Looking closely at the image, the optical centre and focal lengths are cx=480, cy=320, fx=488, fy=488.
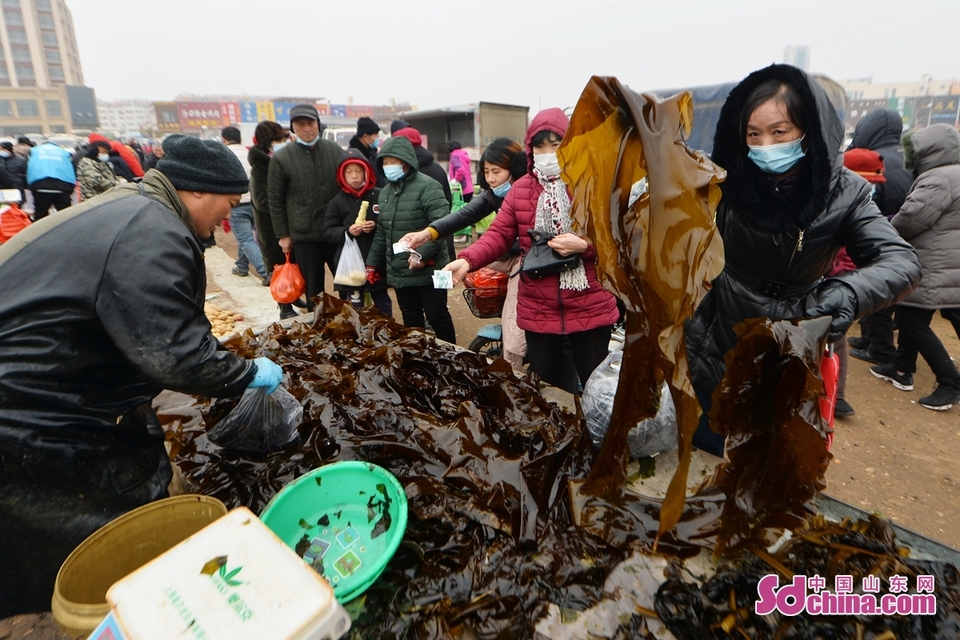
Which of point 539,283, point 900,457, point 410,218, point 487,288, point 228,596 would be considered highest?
point 410,218

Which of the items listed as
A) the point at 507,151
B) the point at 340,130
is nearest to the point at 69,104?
the point at 340,130

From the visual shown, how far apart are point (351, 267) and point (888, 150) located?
5.27 m

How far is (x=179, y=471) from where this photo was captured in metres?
1.96

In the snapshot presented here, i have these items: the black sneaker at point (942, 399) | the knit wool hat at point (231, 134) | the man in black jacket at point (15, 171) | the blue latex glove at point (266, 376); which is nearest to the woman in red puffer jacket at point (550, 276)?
the blue latex glove at point (266, 376)

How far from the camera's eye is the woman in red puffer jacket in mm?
2752

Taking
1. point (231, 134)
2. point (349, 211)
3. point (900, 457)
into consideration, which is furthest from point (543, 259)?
point (231, 134)

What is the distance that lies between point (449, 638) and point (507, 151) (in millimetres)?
3145

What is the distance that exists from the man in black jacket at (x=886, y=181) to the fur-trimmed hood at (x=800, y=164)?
350 cm

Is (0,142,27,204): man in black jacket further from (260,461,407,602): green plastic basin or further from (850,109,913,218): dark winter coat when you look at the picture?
(850,109,913,218): dark winter coat

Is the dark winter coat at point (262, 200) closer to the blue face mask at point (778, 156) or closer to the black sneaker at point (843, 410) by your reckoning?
the blue face mask at point (778, 156)

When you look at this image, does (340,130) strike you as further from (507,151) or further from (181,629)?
(181,629)

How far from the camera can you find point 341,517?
1.74 meters

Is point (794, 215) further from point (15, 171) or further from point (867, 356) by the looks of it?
point (15, 171)

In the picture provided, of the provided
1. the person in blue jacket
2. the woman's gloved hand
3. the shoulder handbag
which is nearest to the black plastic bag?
the shoulder handbag
